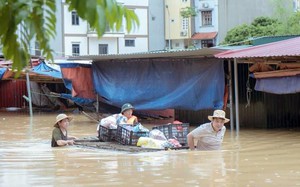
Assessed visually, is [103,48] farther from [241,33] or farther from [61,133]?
[61,133]

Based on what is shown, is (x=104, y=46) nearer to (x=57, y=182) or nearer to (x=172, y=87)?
(x=172, y=87)

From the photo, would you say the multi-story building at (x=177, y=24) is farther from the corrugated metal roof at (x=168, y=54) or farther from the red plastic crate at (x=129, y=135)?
the red plastic crate at (x=129, y=135)

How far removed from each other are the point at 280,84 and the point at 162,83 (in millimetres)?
4572

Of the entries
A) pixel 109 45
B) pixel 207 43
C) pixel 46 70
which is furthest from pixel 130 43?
pixel 46 70

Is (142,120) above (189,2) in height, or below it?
below

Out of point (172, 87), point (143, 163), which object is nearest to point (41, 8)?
point (143, 163)

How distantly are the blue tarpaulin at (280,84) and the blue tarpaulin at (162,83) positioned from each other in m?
1.42

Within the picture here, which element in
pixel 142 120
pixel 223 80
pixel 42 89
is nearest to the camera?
pixel 223 80

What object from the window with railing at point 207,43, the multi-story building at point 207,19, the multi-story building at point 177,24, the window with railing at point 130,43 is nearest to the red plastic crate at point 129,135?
the multi-story building at point 207,19

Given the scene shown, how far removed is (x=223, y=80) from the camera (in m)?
15.9

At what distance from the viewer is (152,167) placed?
8.17m

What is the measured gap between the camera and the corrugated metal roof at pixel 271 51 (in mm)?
12993

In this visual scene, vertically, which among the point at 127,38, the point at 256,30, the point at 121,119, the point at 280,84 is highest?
the point at 127,38

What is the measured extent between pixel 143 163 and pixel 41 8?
260 inches
